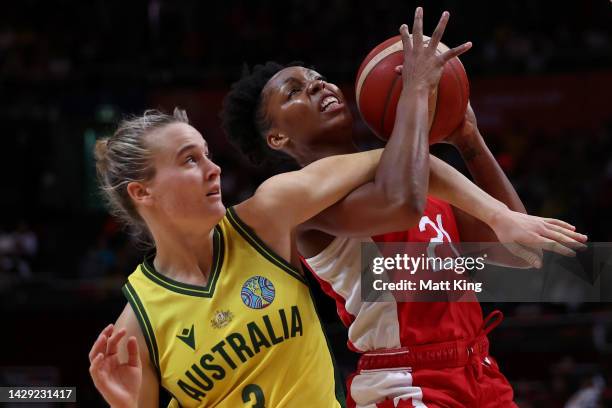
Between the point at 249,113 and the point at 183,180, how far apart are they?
84 cm

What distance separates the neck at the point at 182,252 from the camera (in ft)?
10.1

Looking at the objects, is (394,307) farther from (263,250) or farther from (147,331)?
(147,331)

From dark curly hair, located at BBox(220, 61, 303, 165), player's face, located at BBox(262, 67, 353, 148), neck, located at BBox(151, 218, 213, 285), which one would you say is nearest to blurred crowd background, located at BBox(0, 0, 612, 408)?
dark curly hair, located at BBox(220, 61, 303, 165)

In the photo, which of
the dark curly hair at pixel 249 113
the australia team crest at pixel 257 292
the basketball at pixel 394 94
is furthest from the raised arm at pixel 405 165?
the dark curly hair at pixel 249 113

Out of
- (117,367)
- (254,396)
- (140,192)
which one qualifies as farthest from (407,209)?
(117,367)

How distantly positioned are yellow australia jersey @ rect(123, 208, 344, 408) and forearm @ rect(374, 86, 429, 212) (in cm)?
44

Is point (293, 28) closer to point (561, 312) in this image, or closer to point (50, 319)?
point (50, 319)

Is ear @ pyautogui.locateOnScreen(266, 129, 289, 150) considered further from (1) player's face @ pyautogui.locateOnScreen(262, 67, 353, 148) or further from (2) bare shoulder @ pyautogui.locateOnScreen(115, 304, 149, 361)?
(2) bare shoulder @ pyautogui.locateOnScreen(115, 304, 149, 361)

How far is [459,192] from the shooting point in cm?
313

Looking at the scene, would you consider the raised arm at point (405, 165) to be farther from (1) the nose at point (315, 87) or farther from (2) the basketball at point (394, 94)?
(1) the nose at point (315, 87)

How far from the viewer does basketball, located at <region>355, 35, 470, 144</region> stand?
3.20 metres

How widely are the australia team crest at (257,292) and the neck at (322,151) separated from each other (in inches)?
25.4

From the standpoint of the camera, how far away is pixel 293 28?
507 inches

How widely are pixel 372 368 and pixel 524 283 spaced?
868 millimetres
